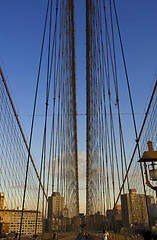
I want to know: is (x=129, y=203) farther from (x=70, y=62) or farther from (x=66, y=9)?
(x=70, y=62)

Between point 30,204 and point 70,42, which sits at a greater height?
point 70,42

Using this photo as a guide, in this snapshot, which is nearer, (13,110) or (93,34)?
(13,110)

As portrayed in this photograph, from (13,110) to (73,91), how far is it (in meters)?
5.59

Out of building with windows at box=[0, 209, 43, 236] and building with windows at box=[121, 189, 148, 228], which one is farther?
building with windows at box=[0, 209, 43, 236]

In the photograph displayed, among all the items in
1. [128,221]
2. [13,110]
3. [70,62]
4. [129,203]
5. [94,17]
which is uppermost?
[70,62]

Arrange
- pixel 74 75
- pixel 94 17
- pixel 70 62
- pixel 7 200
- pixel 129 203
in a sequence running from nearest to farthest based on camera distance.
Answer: pixel 129 203
pixel 7 200
pixel 94 17
pixel 70 62
pixel 74 75

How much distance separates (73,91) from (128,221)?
8.79 meters

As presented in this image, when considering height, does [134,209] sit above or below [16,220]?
above

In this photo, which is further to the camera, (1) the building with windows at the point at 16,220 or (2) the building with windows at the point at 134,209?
(1) the building with windows at the point at 16,220

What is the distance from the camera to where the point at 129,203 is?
5723 millimetres

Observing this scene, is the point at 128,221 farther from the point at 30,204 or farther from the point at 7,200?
the point at 30,204

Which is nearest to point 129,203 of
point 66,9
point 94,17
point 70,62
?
point 94,17

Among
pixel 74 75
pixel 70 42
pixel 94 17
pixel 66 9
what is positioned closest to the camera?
pixel 94 17

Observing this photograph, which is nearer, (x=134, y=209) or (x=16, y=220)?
(x=134, y=209)
